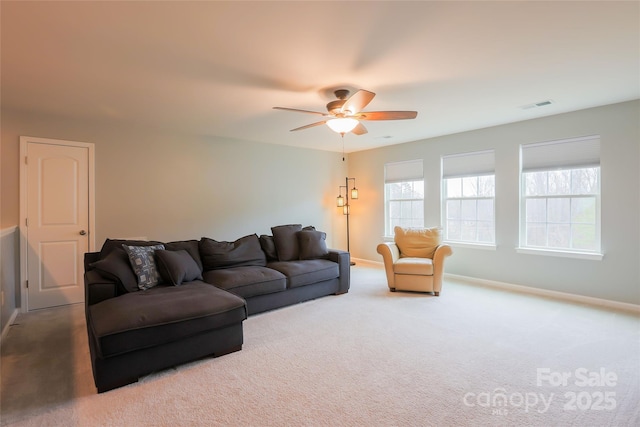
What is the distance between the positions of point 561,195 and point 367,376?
12.8 ft

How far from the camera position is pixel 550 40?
2430 mm

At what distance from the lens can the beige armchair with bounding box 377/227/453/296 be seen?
14.9 ft

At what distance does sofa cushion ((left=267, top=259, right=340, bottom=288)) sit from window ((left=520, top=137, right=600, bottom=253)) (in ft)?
9.58

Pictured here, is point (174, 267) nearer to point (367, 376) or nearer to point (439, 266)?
point (367, 376)

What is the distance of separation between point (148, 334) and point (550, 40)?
12.2 feet

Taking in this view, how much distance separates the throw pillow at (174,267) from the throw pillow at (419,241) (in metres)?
3.18

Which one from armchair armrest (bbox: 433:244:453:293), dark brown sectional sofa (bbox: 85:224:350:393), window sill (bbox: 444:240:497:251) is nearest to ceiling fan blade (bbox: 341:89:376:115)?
dark brown sectional sofa (bbox: 85:224:350:393)

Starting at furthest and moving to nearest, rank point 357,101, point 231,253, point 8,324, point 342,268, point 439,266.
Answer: point 342,268, point 439,266, point 231,253, point 8,324, point 357,101

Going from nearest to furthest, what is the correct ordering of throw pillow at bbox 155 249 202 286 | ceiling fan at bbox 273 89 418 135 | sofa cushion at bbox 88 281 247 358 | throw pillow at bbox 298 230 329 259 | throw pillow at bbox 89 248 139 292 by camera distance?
1. sofa cushion at bbox 88 281 247 358
2. throw pillow at bbox 89 248 139 292
3. ceiling fan at bbox 273 89 418 135
4. throw pillow at bbox 155 249 202 286
5. throw pillow at bbox 298 230 329 259

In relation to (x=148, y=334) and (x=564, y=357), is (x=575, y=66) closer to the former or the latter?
(x=564, y=357)

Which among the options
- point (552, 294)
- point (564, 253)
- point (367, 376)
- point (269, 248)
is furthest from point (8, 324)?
point (564, 253)

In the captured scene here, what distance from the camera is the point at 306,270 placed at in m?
4.29

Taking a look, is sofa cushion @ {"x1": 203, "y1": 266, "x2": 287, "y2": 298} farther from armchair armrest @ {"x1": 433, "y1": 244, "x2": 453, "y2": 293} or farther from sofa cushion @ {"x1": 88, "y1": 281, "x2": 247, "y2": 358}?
armchair armrest @ {"x1": 433, "y1": 244, "x2": 453, "y2": 293}

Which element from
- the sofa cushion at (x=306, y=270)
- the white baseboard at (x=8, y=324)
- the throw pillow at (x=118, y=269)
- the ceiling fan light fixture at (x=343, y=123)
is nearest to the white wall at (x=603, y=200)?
the sofa cushion at (x=306, y=270)
